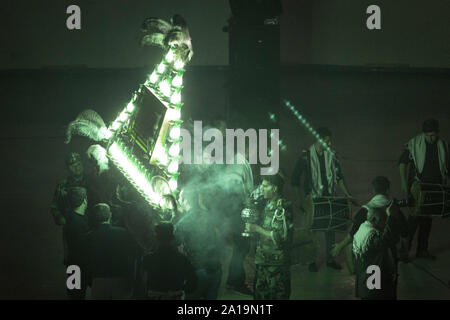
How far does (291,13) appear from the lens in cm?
1294

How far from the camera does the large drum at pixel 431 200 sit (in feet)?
25.9

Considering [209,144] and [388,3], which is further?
[388,3]

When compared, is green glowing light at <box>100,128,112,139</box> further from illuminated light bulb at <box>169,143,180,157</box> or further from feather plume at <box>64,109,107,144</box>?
illuminated light bulb at <box>169,143,180,157</box>

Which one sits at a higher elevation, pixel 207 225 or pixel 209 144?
pixel 209 144

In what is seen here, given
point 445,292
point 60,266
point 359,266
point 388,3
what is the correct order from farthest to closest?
1. point 388,3
2. point 60,266
3. point 445,292
4. point 359,266

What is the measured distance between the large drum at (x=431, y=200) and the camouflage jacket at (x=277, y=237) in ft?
9.35

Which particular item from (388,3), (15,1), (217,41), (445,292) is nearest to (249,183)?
(445,292)

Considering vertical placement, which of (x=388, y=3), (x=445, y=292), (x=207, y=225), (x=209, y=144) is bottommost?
(x=445, y=292)

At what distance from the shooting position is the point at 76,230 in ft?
21.0

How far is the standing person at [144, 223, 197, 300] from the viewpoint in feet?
17.8

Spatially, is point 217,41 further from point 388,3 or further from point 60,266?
point 60,266

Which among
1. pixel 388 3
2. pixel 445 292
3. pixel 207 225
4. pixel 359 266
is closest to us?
pixel 359 266

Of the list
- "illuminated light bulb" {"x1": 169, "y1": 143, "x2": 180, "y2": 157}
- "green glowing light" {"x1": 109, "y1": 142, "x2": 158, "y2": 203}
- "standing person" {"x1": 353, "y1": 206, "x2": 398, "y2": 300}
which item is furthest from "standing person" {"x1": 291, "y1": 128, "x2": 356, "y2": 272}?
"green glowing light" {"x1": 109, "y1": 142, "x2": 158, "y2": 203}

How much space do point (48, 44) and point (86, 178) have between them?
21.8 ft
